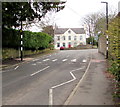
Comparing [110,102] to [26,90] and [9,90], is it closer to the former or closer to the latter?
[26,90]

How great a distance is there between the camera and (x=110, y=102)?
7.79m

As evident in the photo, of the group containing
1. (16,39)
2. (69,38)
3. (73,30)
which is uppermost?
(73,30)

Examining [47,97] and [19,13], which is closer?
[47,97]

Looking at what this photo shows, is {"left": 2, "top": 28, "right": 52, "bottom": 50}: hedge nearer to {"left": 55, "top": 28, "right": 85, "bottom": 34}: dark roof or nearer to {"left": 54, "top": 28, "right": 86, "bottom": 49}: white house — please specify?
{"left": 54, "top": 28, "right": 86, "bottom": 49}: white house

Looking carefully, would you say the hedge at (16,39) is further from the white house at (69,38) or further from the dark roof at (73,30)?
the dark roof at (73,30)

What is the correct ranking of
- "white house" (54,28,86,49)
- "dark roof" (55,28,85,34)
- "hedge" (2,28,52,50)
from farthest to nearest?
"dark roof" (55,28,85,34), "white house" (54,28,86,49), "hedge" (2,28,52,50)

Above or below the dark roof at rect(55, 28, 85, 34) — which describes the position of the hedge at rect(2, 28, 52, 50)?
below

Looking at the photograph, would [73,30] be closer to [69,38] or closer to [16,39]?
[69,38]

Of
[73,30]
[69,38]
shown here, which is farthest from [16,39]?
[73,30]

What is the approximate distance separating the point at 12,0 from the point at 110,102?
53.7 ft

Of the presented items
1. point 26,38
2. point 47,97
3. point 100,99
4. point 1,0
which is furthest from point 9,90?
point 26,38

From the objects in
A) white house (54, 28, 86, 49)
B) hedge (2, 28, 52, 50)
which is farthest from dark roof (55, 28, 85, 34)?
hedge (2, 28, 52, 50)

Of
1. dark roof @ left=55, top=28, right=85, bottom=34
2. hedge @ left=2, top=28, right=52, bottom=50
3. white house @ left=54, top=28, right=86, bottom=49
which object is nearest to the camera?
hedge @ left=2, top=28, right=52, bottom=50

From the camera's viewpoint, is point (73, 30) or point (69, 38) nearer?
point (69, 38)
